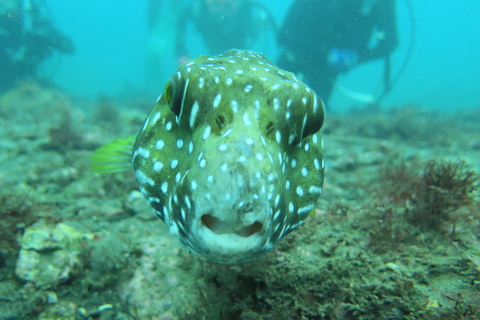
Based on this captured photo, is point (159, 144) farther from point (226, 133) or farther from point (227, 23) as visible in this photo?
point (227, 23)

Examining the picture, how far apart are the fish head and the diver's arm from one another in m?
11.7

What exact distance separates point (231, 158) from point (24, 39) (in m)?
21.9

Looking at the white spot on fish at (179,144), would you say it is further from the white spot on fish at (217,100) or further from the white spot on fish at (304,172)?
the white spot on fish at (304,172)

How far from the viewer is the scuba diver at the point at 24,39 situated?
17547 mm

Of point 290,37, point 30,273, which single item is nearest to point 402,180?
point 30,273

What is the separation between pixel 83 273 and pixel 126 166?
151 cm

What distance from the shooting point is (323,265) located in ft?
10.3

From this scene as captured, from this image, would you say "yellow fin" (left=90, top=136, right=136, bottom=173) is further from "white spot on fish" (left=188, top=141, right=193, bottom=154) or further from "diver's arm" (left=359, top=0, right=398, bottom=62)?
"diver's arm" (left=359, top=0, right=398, bottom=62)

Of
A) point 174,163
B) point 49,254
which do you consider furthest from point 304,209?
point 49,254

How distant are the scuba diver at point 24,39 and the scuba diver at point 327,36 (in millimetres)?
14910

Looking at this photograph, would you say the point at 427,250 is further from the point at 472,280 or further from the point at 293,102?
the point at 293,102

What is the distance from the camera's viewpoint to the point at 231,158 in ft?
6.01

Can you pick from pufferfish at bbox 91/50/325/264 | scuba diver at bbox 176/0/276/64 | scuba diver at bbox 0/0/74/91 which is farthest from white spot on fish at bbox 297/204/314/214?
scuba diver at bbox 0/0/74/91

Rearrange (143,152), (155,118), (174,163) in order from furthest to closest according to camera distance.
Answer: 1. (155,118)
2. (143,152)
3. (174,163)
